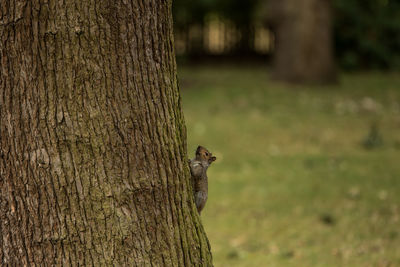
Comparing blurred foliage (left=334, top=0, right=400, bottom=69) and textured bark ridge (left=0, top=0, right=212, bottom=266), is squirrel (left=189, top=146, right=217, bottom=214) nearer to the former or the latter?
textured bark ridge (left=0, top=0, right=212, bottom=266)

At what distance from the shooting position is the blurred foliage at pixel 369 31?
59.8 feet

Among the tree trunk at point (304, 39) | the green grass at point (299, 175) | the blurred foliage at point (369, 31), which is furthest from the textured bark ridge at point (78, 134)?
the blurred foliage at point (369, 31)

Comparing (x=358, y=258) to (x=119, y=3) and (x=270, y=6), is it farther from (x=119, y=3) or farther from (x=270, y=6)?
(x=270, y=6)

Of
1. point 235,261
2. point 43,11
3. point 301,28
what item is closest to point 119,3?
point 43,11

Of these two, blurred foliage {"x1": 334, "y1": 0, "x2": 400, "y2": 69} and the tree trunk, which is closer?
the tree trunk

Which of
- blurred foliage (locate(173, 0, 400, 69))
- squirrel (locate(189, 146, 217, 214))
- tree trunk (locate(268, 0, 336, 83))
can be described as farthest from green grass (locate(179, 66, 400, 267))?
blurred foliage (locate(173, 0, 400, 69))

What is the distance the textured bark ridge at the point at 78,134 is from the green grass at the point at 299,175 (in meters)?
2.85

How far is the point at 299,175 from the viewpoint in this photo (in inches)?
302

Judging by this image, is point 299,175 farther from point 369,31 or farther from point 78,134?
point 369,31

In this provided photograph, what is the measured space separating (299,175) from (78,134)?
17.8ft

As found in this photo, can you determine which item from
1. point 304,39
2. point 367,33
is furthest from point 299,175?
point 367,33

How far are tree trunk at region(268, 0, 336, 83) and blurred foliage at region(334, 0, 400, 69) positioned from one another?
3.73 metres

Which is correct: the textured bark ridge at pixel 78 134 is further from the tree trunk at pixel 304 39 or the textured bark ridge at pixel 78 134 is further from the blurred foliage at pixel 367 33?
the blurred foliage at pixel 367 33

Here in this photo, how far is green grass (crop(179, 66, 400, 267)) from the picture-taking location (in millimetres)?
5555
